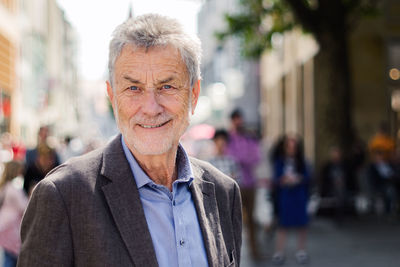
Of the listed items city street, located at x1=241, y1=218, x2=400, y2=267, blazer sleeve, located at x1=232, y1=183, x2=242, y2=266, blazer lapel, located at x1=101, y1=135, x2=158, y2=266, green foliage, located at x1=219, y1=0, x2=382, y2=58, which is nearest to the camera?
blazer lapel, located at x1=101, y1=135, x2=158, y2=266

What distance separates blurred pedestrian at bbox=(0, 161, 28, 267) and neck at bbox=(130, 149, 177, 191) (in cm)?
407

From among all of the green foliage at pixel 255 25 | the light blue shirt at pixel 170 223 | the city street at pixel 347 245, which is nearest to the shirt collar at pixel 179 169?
the light blue shirt at pixel 170 223

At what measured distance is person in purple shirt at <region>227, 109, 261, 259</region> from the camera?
31.1 feet

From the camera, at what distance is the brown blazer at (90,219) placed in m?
2.00

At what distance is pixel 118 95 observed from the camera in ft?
7.46

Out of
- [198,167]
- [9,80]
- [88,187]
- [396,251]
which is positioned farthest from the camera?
[9,80]

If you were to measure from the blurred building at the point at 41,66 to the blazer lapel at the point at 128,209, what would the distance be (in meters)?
23.1

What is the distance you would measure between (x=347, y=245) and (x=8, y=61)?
2976 centimetres

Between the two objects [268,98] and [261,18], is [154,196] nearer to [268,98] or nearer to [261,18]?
[261,18]

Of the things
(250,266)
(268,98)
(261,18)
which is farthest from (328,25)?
(268,98)

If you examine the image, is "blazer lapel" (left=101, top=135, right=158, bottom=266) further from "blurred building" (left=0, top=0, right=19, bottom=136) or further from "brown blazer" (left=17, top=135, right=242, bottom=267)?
"blurred building" (left=0, top=0, right=19, bottom=136)

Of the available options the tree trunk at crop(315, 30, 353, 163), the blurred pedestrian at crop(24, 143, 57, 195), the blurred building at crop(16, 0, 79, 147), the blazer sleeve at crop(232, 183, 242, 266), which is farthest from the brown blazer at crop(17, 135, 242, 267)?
the blurred building at crop(16, 0, 79, 147)

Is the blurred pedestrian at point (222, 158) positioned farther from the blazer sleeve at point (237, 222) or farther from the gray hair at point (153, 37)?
the gray hair at point (153, 37)

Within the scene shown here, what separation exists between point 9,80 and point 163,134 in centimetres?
3641
